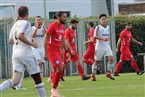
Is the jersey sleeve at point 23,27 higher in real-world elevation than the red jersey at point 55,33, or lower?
higher

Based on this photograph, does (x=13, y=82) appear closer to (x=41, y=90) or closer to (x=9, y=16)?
(x=41, y=90)

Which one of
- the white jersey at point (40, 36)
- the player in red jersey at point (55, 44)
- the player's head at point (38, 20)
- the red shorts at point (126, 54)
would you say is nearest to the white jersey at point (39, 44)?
the white jersey at point (40, 36)

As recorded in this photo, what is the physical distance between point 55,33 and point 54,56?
0.54m

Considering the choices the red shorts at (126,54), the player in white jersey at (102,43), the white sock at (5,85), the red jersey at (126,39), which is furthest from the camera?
the red shorts at (126,54)

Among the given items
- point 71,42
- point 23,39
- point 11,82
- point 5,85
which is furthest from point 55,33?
point 71,42

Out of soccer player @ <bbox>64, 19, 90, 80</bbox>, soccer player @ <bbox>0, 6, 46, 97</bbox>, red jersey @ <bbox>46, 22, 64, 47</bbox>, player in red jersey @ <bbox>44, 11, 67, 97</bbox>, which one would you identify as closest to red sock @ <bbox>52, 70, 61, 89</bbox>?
player in red jersey @ <bbox>44, 11, 67, 97</bbox>

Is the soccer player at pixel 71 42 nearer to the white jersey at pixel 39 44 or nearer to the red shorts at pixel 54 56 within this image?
the white jersey at pixel 39 44

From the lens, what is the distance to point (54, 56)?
14.8 meters

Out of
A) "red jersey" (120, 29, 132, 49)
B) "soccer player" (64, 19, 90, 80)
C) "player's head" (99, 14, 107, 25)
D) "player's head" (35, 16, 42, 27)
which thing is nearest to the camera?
"player's head" (35, 16, 42, 27)

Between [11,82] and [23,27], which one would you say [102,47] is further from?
[11,82]

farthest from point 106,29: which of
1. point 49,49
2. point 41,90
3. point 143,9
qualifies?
point 143,9

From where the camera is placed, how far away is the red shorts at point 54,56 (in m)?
14.7

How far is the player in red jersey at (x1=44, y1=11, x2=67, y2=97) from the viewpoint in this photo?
574 inches

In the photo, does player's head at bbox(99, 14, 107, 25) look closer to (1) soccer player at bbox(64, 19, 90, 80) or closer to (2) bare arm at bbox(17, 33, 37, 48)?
(1) soccer player at bbox(64, 19, 90, 80)
